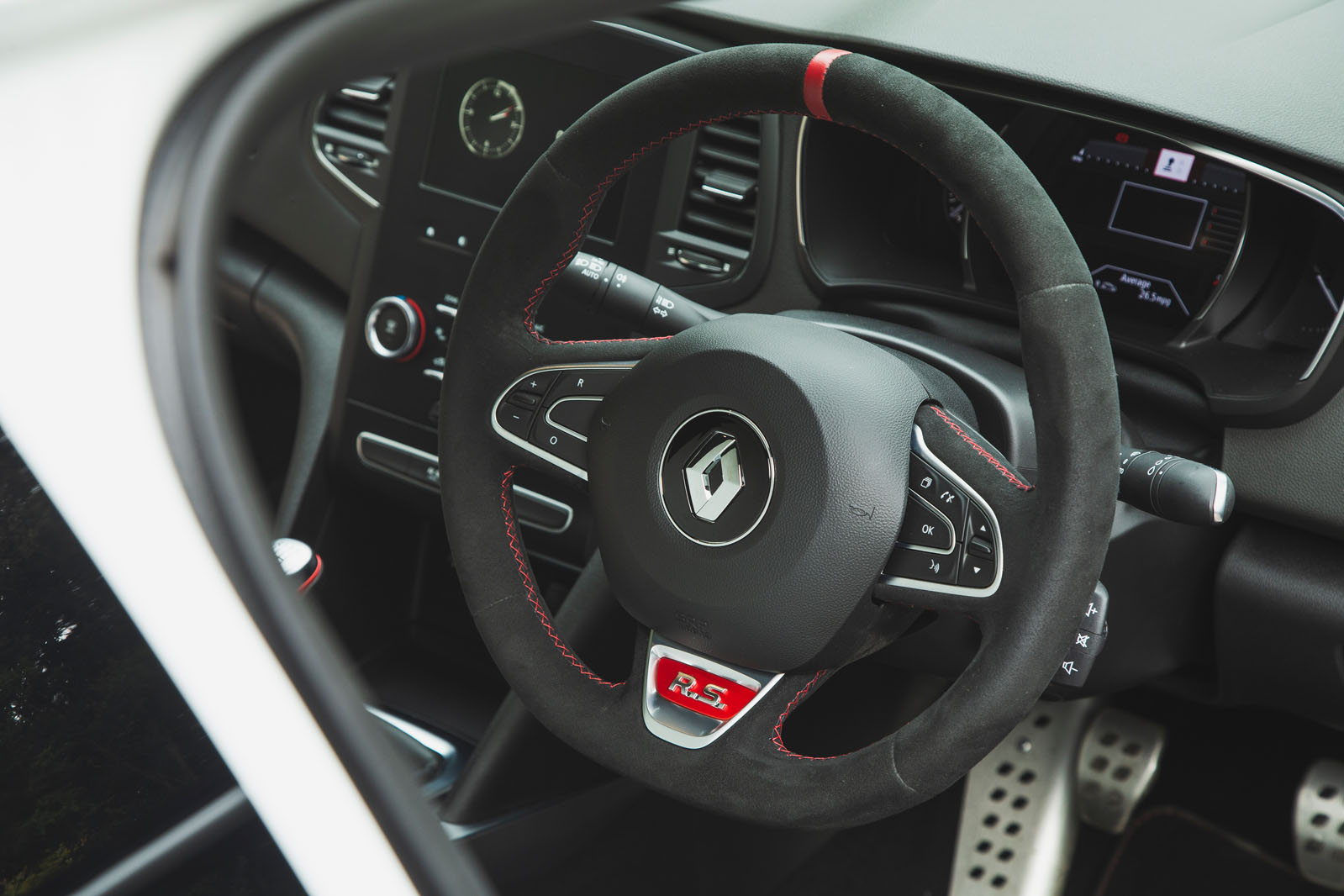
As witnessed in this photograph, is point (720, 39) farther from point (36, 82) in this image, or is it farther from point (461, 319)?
point (36, 82)

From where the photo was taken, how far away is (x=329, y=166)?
174 centimetres

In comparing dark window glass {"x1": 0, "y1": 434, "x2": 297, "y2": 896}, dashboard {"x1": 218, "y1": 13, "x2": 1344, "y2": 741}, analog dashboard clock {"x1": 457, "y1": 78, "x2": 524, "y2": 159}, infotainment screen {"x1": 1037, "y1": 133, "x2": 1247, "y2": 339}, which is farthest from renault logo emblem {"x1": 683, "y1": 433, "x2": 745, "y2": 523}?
analog dashboard clock {"x1": 457, "y1": 78, "x2": 524, "y2": 159}

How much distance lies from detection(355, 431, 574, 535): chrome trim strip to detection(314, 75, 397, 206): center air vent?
1.11ft

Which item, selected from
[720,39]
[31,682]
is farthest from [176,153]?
[720,39]

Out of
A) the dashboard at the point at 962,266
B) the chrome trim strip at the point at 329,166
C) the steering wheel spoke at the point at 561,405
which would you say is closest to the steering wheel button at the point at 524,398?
the steering wheel spoke at the point at 561,405

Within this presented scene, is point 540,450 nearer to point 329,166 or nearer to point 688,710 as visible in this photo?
point 688,710

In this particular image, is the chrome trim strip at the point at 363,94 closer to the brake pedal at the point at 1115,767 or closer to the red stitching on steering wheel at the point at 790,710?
the red stitching on steering wheel at the point at 790,710

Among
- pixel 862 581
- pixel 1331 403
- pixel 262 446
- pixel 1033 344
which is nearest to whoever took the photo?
pixel 1033 344

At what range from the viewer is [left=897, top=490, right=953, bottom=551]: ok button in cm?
87

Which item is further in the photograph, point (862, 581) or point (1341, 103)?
point (1341, 103)

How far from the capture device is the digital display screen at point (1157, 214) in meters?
1.22

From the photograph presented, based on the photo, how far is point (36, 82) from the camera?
17.2 inches

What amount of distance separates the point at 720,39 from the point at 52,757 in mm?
1140

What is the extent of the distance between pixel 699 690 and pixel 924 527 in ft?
0.71
